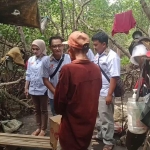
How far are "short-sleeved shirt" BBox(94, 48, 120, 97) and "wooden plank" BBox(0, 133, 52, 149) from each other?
121cm

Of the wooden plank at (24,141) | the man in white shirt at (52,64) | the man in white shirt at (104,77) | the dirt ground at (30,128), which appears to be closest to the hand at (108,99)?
the man in white shirt at (104,77)

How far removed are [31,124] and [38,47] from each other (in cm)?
244

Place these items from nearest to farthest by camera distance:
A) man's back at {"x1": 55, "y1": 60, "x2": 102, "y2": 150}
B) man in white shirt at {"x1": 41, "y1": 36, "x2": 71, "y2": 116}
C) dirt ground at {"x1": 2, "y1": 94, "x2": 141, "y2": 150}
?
man's back at {"x1": 55, "y1": 60, "x2": 102, "y2": 150} → man in white shirt at {"x1": 41, "y1": 36, "x2": 71, "y2": 116} → dirt ground at {"x1": 2, "y1": 94, "x2": 141, "y2": 150}

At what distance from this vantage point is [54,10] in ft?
28.9

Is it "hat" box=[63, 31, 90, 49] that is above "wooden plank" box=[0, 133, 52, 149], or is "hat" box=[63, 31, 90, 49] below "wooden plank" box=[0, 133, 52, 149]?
above

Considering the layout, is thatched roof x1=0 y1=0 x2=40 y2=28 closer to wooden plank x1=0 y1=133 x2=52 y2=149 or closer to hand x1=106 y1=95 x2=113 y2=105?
hand x1=106 y1=95 x2=113 y2=105

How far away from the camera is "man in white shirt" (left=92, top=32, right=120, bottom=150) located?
3.74 metres

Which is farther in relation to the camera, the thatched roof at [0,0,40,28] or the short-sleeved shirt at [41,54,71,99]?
the short-sleeved shirt at [41,54,71,99]

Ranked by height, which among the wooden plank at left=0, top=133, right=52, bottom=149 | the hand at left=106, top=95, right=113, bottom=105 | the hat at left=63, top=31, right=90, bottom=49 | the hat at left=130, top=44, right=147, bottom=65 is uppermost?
the hat at left=63, top=31, right=90, bottom=49

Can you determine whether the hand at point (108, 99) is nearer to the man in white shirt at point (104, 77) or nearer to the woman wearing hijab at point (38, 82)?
the man in white shirt at point (104, 77)

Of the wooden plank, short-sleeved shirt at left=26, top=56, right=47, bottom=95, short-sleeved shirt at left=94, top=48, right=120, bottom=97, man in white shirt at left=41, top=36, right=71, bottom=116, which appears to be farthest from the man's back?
short-sleeved shirt at left=26, top=56, right=47, bottom=95

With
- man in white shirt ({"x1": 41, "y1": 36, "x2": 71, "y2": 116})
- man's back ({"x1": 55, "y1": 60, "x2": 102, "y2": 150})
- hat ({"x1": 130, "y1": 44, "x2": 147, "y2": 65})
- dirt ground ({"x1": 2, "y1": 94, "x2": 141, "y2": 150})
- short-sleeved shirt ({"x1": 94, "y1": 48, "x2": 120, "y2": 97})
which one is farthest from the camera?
dirt ground ({"x1": 2, "y1": 94, "x2": 141, "y2": 150})

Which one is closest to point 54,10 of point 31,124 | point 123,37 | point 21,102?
point 21,102

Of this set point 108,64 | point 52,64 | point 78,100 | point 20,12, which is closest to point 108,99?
point 108,64
